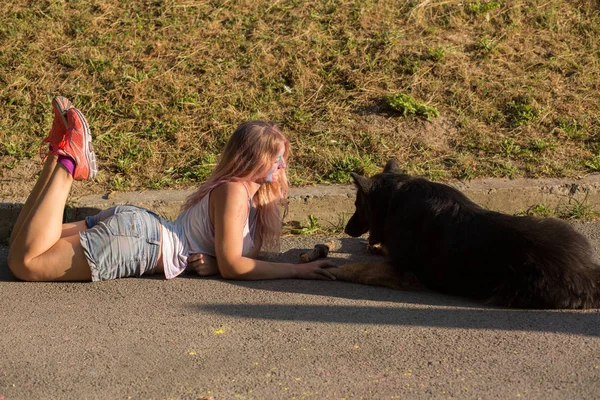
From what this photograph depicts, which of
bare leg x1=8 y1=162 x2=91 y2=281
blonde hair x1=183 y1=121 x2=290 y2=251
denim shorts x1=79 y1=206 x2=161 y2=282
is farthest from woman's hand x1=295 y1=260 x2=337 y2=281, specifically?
bare leg x1=8 y1=162 x2=91 y2=281

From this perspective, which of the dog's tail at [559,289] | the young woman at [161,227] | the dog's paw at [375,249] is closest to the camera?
the dog's tail at [559,289]

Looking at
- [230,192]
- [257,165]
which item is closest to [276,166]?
[257,165]

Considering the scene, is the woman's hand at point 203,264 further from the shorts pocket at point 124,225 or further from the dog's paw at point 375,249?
the dog's paw at point 375,249

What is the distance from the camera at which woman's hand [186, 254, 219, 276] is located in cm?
536

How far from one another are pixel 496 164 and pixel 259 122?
295 centimetres

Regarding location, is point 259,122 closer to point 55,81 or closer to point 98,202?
point 98,202

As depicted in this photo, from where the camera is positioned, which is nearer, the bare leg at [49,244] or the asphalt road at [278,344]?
the asphalt road at [278,344]

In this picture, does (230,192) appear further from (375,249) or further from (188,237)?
(375,249)

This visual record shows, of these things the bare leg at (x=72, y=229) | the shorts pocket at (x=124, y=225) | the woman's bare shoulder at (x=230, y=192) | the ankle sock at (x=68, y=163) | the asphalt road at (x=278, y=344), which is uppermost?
the ankle sock at (x=68, y=163)

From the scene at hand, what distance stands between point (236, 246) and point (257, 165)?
0.58 meters

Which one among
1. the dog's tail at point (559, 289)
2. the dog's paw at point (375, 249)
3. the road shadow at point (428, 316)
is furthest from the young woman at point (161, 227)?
the dog's tail at point (559, 289)

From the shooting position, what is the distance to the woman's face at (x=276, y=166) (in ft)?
17.6

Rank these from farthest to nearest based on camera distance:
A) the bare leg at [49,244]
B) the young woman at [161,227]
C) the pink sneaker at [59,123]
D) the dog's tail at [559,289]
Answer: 1. the pink sneaker at [59,123]
2. the young woman at [161,227]
3. the bare leg at [49,244]
4. the dog's tail at [559,289]

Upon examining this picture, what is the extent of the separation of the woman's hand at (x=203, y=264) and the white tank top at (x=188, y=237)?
37mm
